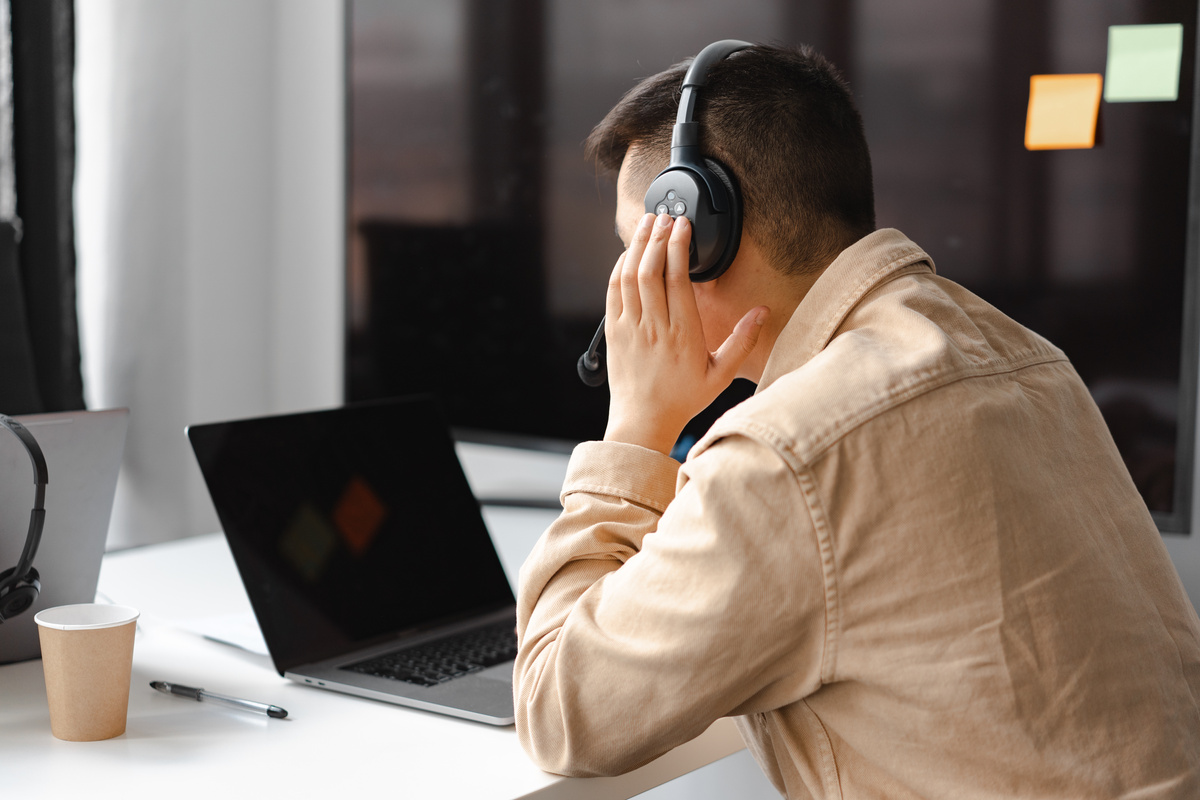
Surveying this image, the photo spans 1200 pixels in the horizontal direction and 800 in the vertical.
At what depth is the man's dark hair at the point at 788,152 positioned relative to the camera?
866 millimetres

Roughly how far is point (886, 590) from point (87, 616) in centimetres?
63

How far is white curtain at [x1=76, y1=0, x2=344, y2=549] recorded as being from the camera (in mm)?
2309

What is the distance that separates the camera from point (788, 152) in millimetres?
864

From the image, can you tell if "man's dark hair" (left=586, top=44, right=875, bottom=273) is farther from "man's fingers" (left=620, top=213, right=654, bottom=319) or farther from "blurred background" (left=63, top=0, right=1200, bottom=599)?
"blurred background" (left=63, top=0, right=1200, bottom=599)

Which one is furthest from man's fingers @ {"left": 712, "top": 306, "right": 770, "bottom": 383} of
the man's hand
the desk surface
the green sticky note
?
the green sticky note

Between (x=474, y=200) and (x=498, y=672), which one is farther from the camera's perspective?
(x=474, y=200)

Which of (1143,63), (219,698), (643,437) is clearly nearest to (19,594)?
(219,698)

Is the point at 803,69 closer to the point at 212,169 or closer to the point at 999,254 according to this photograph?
the point at 999,254

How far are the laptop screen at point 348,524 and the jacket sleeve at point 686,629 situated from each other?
33 cm

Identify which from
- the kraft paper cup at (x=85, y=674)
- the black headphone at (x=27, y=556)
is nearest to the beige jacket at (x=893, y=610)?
the kraft paper cup at (x=85, y=674)

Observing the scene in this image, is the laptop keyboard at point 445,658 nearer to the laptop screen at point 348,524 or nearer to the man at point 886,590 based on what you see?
the laptop screen at point 348,524

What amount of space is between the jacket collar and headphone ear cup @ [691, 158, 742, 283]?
8 centimetres

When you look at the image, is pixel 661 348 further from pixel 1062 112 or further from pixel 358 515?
pixel 1062 112

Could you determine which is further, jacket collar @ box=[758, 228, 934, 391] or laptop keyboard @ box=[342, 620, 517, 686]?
laptop keyboard @ box=[342, 620, 517, 686]
